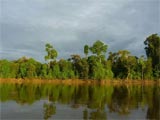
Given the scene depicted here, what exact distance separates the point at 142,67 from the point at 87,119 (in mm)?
67913

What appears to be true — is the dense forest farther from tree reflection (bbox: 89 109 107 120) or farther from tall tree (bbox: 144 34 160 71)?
tree reflection (bbox: 89 109 107 120)

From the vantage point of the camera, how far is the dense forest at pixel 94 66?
81875mm

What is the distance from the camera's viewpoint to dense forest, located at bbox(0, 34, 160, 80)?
81875 millimetres

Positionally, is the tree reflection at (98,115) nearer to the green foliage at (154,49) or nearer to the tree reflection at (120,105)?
the tree reflection at (120,105)

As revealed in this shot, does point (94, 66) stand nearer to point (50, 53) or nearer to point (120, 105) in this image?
point (50, 53)

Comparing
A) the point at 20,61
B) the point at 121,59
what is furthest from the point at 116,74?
the point at 20,61

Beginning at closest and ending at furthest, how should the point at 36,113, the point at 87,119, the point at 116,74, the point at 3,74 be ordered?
the point at 87,119 → the point at 36,113 → the point at 3,74 → the point at 116,74

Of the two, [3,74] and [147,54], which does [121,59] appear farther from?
[3,74]

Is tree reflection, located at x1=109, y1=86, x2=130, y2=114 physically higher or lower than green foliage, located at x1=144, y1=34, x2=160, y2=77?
lower

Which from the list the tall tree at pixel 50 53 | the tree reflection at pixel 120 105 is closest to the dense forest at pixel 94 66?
the tall tree at pixel 50 53

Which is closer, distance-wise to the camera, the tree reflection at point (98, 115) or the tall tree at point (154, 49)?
the tree reflection at point (98, 115)

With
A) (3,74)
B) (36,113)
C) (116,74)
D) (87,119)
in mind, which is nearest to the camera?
(87,119)

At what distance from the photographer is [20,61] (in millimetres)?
92250

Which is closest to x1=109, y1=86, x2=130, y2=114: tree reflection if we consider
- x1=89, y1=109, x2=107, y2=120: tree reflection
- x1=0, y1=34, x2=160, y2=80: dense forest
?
x1=89, y1=109, x2=107, y2=120: tree reflection
